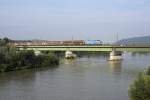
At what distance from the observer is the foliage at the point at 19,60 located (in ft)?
121

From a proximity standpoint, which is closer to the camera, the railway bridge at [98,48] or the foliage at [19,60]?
the foliage at [19,60]

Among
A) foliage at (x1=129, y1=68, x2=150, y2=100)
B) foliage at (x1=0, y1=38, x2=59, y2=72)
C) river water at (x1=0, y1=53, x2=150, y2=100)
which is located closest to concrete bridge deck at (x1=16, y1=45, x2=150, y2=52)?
foliage at (x1=0, y1=38, x2=59, y2=72)

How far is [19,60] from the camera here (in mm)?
39156

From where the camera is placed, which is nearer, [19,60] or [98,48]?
[19,60]

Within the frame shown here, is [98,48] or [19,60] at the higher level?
[98,48]

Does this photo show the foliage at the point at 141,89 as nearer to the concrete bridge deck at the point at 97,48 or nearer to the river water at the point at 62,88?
the river water at the point at 62,88

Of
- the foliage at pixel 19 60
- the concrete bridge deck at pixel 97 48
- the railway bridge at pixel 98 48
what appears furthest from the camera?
the railway bridge at pixel 98 48

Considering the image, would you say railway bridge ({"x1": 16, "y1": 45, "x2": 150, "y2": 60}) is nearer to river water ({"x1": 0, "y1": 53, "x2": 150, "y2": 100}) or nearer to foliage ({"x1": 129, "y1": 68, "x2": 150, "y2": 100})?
river water ({"x1": 0, "y1": 53, "x2": 150, "y2": 100})

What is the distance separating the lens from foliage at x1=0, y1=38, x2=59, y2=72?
36.8 m

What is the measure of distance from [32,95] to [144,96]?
27.1 ft

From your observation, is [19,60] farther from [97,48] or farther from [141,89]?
[141,89]

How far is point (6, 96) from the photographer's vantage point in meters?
20.9

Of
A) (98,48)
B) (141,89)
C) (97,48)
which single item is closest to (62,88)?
(141,89)

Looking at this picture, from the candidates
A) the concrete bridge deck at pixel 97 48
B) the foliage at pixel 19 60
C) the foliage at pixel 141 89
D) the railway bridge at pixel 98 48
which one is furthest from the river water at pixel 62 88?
the railway bridge at pixel 98 48
